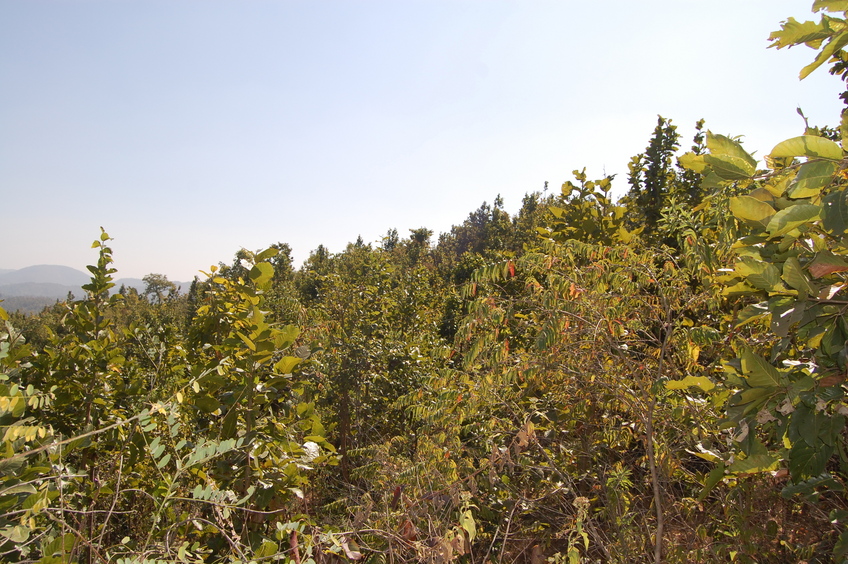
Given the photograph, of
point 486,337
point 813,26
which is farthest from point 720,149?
point 486,337

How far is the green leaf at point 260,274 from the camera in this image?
2.64 meters

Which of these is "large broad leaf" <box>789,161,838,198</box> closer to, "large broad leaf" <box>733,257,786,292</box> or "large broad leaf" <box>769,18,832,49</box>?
"large broad leaf" <box>733,257,786,292</box>

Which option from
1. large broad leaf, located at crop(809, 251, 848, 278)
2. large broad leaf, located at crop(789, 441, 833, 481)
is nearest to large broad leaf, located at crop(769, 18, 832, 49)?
large broad leaf, located at crop(809, 251, 848, 278)

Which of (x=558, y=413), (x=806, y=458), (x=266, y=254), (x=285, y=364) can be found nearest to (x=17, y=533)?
(x=285, y=364)

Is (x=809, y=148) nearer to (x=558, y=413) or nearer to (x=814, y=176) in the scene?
(x=814, y=176)

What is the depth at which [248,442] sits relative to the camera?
2396mm

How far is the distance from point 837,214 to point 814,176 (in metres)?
0.11

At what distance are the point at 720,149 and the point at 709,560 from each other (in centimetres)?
224

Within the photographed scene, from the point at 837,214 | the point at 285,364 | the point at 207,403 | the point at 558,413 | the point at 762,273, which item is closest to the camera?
the point at 837,214

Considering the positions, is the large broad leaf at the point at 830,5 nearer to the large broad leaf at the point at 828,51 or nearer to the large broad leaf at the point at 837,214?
the large broad leaf at the point at 828,51

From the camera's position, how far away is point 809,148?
3.81ft

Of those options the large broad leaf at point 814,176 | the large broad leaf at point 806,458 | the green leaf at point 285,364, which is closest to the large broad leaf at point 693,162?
the large broad leaf at point 814,176

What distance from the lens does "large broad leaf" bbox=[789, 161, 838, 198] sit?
3.72 ft

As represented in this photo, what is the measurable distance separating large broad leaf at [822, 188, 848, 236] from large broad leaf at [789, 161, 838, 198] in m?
0.04
